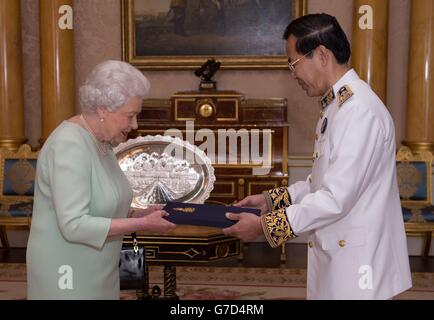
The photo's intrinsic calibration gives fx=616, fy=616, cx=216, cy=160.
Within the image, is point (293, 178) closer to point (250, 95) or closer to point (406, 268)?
point (250, 95)

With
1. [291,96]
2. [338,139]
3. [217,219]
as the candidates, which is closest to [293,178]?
[291,96]

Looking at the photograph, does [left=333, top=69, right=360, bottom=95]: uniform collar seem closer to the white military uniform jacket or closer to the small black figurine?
the white military uniform jacket

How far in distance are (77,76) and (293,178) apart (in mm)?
3187

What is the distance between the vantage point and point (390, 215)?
8.57 ft

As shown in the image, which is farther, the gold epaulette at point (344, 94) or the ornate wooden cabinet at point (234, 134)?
the ornate wooden cabinet at point (234, 134)

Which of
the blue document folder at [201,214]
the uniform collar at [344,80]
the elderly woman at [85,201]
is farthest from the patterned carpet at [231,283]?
the uniform collar at [344,80]

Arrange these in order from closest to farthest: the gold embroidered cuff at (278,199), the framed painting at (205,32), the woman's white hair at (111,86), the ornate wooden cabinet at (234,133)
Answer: the woman's white hair at (111,86) → the gold embroidered cuff at (278,199) → the ornate wooden cabinet at (234,133) → the framed painting at (205,32)

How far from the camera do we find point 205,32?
7.95 m

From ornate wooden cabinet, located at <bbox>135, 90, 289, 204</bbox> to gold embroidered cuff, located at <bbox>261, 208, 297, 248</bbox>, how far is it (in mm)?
4317

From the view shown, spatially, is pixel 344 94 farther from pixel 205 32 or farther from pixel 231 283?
pixel 205 32

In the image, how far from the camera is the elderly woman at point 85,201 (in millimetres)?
2461

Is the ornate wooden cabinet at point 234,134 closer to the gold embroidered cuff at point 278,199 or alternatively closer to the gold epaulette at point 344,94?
the gold embroidered cuff at point 278,199

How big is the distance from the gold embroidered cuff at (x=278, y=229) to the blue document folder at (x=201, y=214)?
0.39 metres

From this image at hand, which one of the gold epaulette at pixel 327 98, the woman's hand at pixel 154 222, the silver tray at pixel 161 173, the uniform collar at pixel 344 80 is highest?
the uniform collar at pixel 344 80
